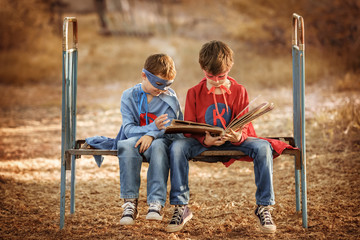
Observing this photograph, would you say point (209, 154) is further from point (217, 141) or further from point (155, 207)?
point (155, 207)

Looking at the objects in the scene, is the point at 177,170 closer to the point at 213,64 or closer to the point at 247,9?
the point at 213,64

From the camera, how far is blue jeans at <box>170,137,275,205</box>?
3.17 m

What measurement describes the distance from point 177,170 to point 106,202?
1242 millimetres

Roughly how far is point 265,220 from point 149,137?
90cm

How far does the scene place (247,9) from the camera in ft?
37.3

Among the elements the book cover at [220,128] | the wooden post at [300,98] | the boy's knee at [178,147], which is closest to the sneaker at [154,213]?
the boy's knee at [178,147]

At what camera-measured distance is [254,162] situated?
322 centimetres

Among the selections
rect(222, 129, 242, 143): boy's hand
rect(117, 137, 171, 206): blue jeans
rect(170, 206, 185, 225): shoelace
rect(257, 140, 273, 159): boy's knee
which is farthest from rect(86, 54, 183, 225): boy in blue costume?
rect(257, 140, 273, 159): boy's knee

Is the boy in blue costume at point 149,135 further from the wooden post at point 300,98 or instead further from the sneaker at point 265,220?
the wooden post at point 300,98

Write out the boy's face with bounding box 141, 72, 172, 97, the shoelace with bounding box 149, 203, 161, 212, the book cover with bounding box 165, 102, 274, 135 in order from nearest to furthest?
the book cover with bounding box 165, 102, 274, 135, the shoelace with bounding box 149, 203, 161, 212, the boy's face with bounding box 141, 72, 172, 97

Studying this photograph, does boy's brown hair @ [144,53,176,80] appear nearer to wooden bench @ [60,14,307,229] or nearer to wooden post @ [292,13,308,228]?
wooden bench @ [60,14,307,229]

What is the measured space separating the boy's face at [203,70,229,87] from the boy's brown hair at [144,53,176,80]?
0.24 meters

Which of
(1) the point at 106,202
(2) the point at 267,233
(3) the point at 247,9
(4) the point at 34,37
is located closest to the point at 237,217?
(2) the point at 267,233

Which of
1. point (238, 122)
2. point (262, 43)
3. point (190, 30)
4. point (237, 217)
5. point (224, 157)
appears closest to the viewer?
point (238, 122)
